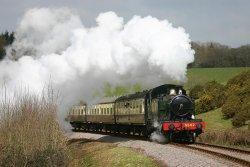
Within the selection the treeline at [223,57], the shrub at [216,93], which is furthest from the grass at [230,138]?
the treeline at [223,57]

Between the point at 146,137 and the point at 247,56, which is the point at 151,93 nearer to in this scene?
the point at 146,137

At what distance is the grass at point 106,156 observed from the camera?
1722cm

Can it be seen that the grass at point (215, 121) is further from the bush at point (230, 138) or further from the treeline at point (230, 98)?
the bush at point (230, 138)

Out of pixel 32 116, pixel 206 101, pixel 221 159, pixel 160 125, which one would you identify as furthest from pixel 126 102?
pixel 206 101

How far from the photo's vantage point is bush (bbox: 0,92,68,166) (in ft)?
59.5

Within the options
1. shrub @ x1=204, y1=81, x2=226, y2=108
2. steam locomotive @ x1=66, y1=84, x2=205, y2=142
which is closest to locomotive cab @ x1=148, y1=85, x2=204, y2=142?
steam locomotive @ x1=66, y1=84, x2=205, y2=142

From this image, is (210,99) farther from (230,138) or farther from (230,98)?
(230,138)

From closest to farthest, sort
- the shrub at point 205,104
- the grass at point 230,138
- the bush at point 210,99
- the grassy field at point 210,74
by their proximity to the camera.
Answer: the grass at point 230,138 < the bush at point 210,99 < the shrub at point 205,104 < the grassy field at point 210,74

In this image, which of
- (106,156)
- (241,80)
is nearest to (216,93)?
(241,80)

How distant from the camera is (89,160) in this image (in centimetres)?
2158

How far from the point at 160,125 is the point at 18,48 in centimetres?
1231

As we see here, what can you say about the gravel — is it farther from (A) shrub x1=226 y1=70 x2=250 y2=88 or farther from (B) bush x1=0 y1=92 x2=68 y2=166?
(A) shrub x1=226 y1=70 x2=250 y2=88

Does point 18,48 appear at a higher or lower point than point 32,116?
higher

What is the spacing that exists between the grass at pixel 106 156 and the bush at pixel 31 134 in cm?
168
